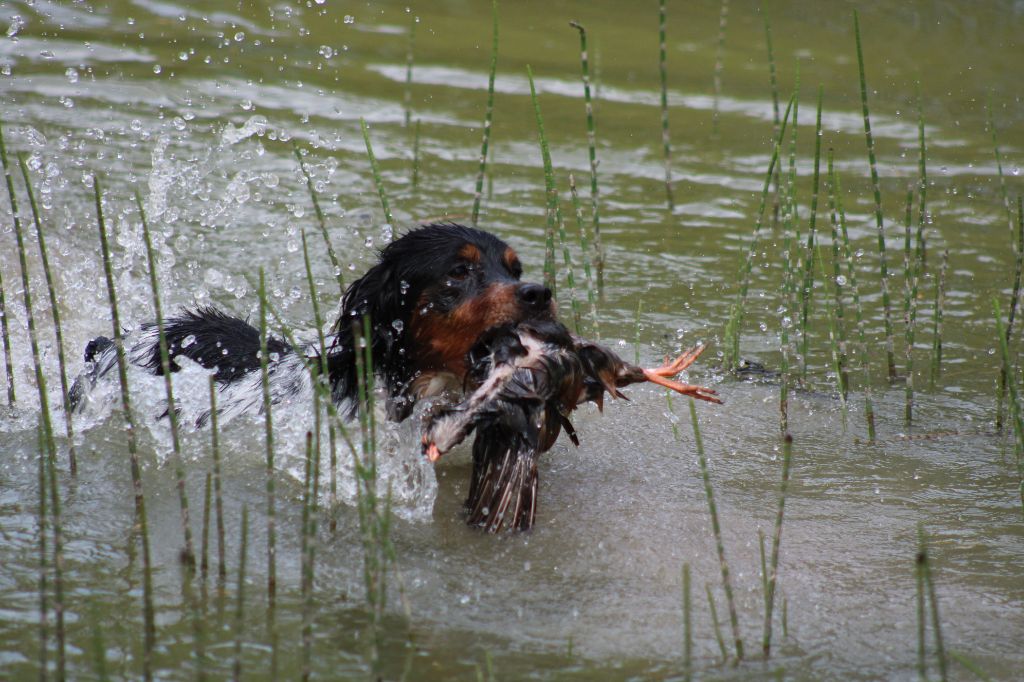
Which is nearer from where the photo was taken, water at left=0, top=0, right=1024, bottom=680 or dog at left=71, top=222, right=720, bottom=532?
water at left=0, top=0, right=1024, bottom=680

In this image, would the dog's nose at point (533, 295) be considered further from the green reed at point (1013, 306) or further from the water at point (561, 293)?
the green reed at point (1013, 306)

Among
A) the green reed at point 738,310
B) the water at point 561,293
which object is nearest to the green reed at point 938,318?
the water at point 561,293

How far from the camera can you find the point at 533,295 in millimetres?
4262

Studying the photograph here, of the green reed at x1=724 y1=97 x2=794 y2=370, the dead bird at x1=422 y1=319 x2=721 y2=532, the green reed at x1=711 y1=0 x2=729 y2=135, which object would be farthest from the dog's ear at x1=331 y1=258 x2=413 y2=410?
the green reed at x1=711 y1=0 x2=729 y2=135

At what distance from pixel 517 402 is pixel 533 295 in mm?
512

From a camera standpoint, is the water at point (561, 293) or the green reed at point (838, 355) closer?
the water at point (561, 293)

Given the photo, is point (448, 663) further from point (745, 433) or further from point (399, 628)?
point (745, 433)

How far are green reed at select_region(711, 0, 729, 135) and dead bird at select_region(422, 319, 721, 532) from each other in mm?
5535

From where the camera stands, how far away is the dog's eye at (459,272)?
444cm

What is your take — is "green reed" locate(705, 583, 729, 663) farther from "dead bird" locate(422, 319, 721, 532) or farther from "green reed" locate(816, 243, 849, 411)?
"green reed" locate(816, 243, 849, 411)

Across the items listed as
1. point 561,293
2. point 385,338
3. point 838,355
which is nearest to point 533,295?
point 385,338

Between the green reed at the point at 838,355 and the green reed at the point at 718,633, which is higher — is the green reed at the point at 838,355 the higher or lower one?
the higher one

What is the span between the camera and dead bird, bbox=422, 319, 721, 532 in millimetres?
3867

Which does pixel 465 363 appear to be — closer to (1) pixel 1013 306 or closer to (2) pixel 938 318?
(2) pixel 938 318
